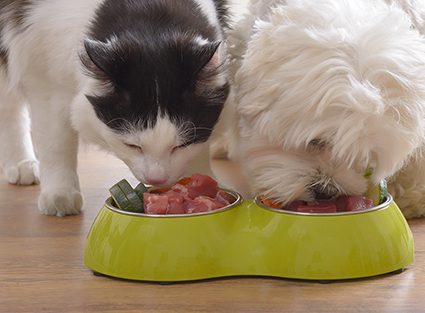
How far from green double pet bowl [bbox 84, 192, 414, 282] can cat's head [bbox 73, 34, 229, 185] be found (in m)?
0.21

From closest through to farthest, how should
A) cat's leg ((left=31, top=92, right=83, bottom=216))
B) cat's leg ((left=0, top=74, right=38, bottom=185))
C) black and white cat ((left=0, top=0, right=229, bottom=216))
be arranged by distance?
1. black and white cat ((left=0, top=0, right=229, bottom=216))
2. cat's leg ((left=31, top=92, right=83, bottom=216))
3. cat's leg ((left=0, top=74, right=38, bottom=185))

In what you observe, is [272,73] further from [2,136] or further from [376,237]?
[2,136]

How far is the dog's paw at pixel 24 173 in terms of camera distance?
2986mm

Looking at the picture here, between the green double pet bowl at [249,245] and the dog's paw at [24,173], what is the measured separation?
1.14m

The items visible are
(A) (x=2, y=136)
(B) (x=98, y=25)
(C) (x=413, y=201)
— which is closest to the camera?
(B) (x=98, y=25)

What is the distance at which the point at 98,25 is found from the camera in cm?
218

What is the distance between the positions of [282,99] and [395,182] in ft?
2.44

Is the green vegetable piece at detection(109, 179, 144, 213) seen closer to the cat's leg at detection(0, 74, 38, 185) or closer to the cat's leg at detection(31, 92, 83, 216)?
the cat's leg at detection(31, 92, 83, 216)

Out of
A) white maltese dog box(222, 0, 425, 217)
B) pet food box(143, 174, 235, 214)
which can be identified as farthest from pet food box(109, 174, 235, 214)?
white maltese dog box(222, 0, 425, 217)

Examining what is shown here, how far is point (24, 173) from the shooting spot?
2.98m

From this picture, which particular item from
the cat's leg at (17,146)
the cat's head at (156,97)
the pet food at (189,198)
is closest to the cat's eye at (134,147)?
the cat's head at (156,97)

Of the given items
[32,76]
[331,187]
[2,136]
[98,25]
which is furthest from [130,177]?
[331,187]

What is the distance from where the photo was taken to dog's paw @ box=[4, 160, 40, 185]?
9.80 ft

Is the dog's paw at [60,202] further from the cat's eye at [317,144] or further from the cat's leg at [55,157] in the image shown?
the cat's eye at [317,144]
